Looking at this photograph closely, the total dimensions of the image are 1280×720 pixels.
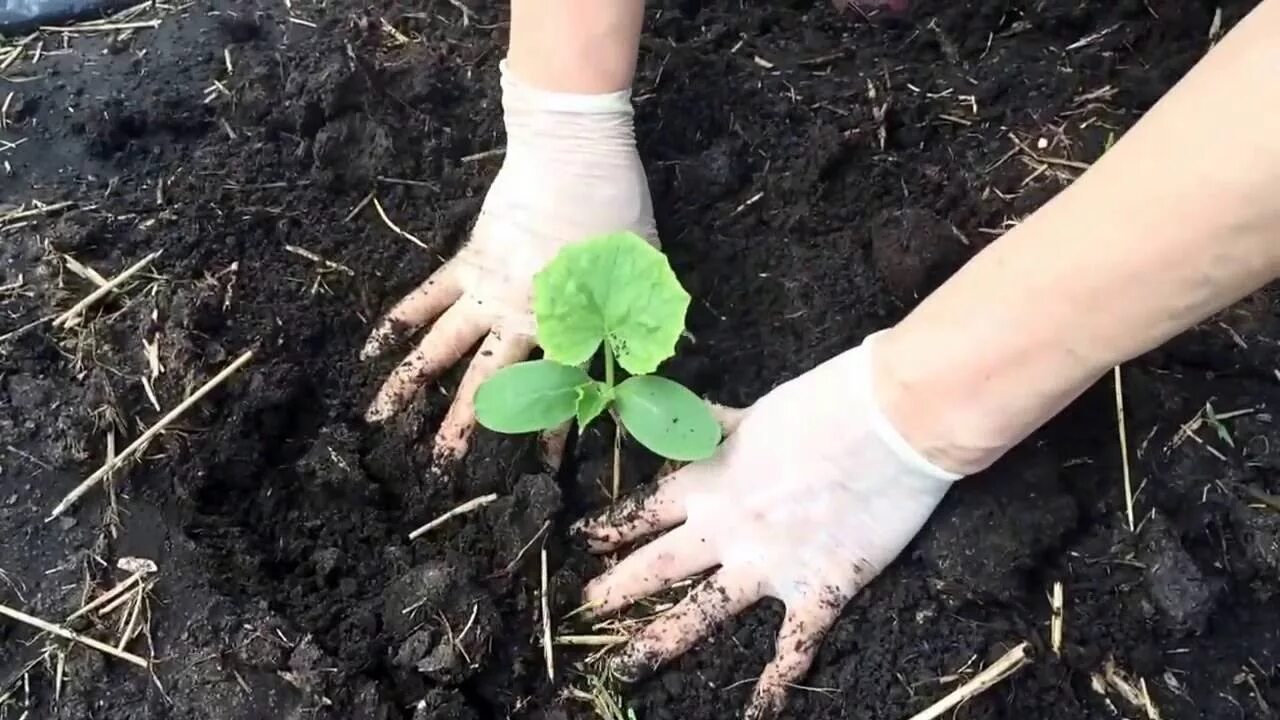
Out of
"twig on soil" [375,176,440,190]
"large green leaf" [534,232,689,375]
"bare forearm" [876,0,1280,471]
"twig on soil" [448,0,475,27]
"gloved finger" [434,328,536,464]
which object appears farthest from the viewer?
"twig on soil" [448,0,475,27]

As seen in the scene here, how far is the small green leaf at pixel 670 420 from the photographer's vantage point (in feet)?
4.12

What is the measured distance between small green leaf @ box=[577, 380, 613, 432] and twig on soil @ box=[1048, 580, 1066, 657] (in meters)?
0.56

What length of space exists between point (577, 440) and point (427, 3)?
0.89 m

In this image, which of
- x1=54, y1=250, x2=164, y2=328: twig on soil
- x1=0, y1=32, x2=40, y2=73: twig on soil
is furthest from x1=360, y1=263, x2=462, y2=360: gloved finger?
x1=0, y1=32, x2=40, y2=73: twig on soil

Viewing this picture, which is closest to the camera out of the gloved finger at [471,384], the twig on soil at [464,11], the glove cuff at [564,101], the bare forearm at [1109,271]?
the bare forearm at [1109,271]

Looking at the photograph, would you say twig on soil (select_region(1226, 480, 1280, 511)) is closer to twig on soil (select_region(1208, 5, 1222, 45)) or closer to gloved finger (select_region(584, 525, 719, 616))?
gloved finger (select_region(584, 525, 719, 616))

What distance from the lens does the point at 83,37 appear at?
1910 mm

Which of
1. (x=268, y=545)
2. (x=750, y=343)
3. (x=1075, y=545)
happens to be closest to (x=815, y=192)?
(x=750, y=343)

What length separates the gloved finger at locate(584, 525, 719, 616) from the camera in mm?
1286

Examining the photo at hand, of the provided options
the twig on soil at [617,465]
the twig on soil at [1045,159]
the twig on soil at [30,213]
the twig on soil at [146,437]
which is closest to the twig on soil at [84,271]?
the twig on soil at [30,213]

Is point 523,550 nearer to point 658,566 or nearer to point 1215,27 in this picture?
point 658,566

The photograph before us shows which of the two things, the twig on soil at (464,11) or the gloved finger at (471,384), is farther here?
the twig on soil at (464,11)

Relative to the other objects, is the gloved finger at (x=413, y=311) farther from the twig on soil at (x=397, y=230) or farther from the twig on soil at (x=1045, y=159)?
the twig on soil at (x=1045, y=159)

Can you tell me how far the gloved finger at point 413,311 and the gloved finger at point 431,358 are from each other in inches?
1.6
